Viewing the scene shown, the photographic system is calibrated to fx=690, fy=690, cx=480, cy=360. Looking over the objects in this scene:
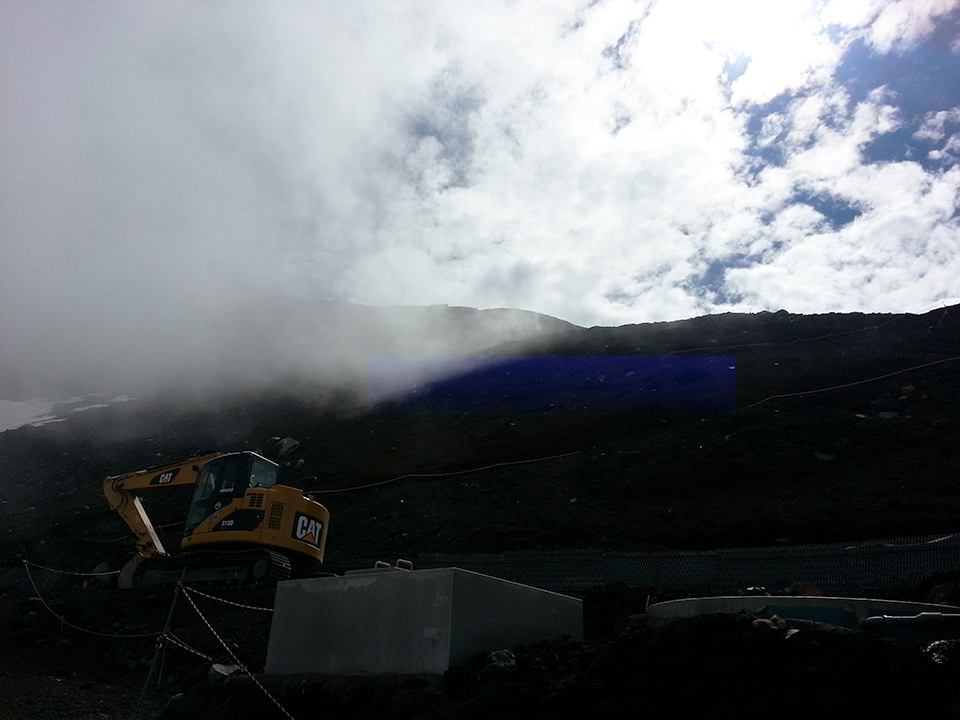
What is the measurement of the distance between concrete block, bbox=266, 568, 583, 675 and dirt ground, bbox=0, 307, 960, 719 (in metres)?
0.21

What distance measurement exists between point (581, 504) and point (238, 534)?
288 inches

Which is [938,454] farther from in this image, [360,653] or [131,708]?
[131,708]

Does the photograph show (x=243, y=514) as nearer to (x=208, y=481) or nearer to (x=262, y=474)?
(x=262, y=474)

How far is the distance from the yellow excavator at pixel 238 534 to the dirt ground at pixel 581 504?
1.84ft

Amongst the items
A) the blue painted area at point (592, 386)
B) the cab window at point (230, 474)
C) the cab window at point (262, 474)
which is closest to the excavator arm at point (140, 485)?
the cab window at point (230, 474)

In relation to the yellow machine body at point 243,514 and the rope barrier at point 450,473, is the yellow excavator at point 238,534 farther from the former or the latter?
the rope barrier at point 450,473

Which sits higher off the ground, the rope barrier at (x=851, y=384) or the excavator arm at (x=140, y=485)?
the rope barrier at (x=851, y=384)

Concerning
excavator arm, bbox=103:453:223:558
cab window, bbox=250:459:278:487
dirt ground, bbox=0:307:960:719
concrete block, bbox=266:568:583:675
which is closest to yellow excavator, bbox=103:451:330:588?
cab window, bbox=250:459:278:487

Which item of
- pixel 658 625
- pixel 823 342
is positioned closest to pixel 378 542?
pixel 658 625

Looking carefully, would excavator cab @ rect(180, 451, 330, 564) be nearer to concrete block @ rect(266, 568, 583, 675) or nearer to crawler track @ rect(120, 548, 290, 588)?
crawler track @ rect(120, 548, 290, 588)

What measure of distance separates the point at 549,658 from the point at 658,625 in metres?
0.90

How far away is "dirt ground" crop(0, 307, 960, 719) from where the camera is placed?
464 cm

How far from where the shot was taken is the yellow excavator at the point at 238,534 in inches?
458

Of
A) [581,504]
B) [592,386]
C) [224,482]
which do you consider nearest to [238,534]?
[224,482]
